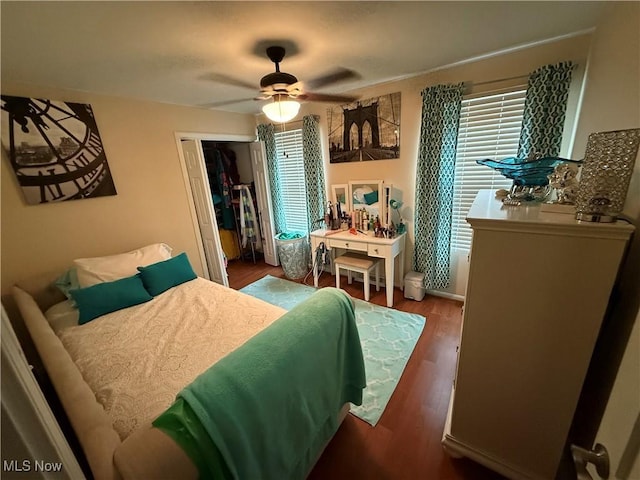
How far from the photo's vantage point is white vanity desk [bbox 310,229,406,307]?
259 centimetres

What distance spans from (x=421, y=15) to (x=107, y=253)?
128 inches

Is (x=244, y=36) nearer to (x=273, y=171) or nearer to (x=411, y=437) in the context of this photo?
(x=273, y=171)

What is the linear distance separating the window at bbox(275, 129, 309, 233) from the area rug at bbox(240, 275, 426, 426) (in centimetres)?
113

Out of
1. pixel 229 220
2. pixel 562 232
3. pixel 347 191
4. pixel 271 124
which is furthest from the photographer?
pixel 229 220

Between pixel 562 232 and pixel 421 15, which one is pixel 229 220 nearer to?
pixel 421 15

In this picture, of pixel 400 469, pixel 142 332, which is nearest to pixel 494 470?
pixel 400 469

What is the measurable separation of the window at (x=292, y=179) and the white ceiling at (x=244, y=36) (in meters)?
1.26

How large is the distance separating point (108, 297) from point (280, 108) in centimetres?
196

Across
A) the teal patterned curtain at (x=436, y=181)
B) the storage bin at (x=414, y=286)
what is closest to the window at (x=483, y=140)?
the teal patterned curtain at (x=436, y=181)

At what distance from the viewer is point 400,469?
1315mm

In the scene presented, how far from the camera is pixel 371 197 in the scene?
2.86 meters

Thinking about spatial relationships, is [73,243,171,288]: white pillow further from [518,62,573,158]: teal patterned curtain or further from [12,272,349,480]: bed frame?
[518,62,573,158]: teal patterned curtain

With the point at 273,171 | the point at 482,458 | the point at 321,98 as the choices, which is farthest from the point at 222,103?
the point at 482,458

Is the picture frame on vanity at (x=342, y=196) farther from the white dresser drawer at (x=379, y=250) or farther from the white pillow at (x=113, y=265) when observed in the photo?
the white pillow at (x=113, y=265)
